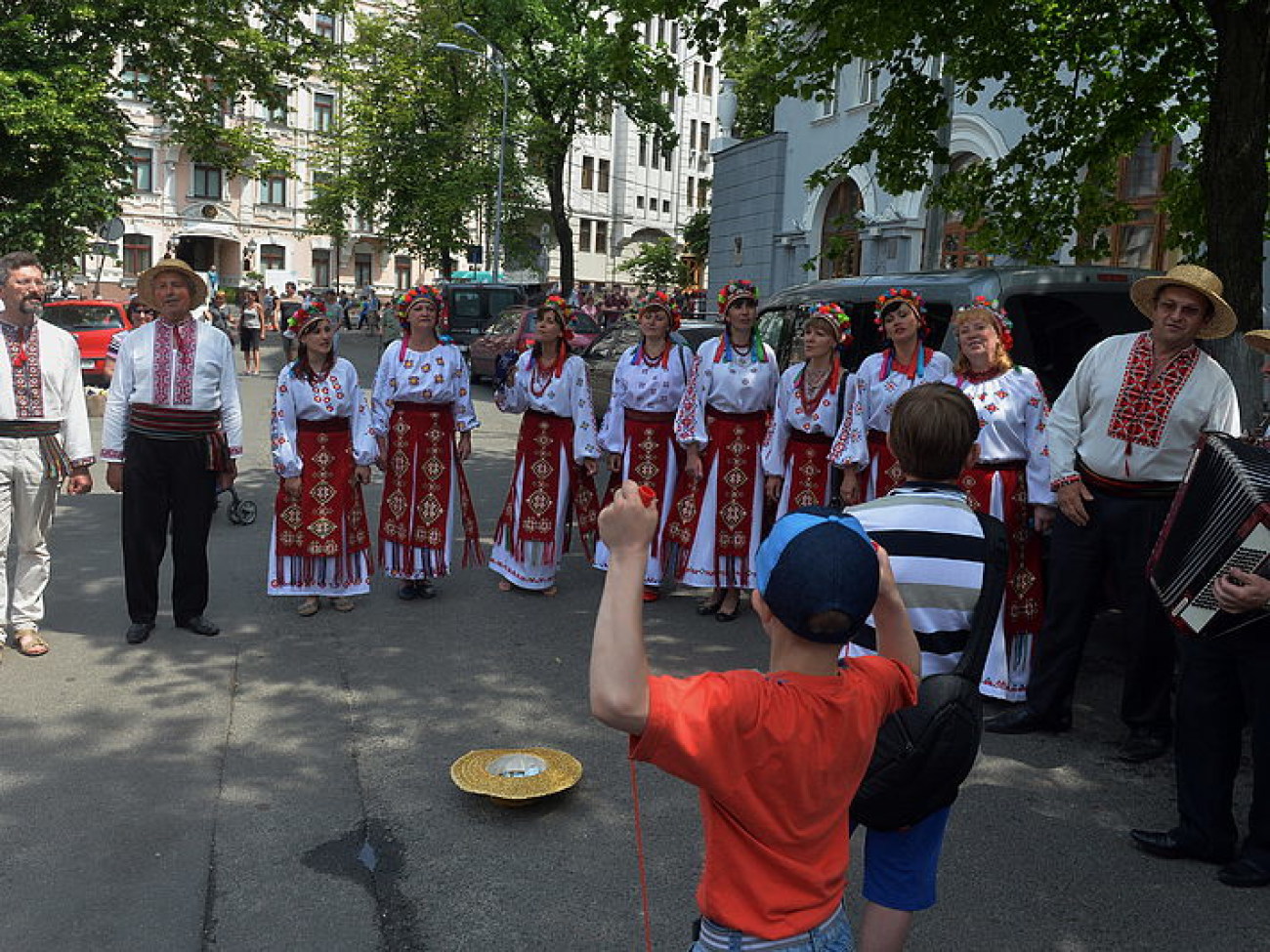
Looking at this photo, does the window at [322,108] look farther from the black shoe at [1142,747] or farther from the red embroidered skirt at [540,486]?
the black shoe at [1142,747]

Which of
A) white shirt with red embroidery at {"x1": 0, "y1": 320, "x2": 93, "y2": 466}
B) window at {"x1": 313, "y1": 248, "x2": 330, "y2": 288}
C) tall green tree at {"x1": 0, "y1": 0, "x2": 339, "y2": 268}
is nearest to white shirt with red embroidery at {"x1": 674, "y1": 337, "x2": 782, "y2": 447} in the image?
white shirt with red embroidery at {"x1": 0, "y1": 320, "x2": 93, "y2": 466}

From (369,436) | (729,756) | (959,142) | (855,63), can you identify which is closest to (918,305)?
(369,436)

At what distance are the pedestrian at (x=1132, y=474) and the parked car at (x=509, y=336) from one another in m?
15.0

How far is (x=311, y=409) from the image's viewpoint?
6.68 metres

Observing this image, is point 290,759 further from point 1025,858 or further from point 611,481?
point 611,481

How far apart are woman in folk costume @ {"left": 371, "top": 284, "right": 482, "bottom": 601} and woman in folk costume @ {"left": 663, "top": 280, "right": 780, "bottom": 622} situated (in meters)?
1.44

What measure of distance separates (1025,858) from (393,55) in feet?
126

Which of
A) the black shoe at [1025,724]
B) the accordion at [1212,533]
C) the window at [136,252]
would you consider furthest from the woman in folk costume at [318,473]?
the window at [136,252]

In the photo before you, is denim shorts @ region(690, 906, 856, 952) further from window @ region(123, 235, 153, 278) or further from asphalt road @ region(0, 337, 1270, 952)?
window @ region(123, 235, 153, 278)

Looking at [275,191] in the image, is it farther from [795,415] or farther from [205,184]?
[795,415]

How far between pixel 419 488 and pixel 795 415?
7.92 feet

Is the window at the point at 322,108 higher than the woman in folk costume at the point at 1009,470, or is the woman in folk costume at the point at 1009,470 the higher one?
the window at the point at 322,108

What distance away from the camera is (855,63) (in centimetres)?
2314

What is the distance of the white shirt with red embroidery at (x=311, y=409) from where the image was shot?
6.59 m
